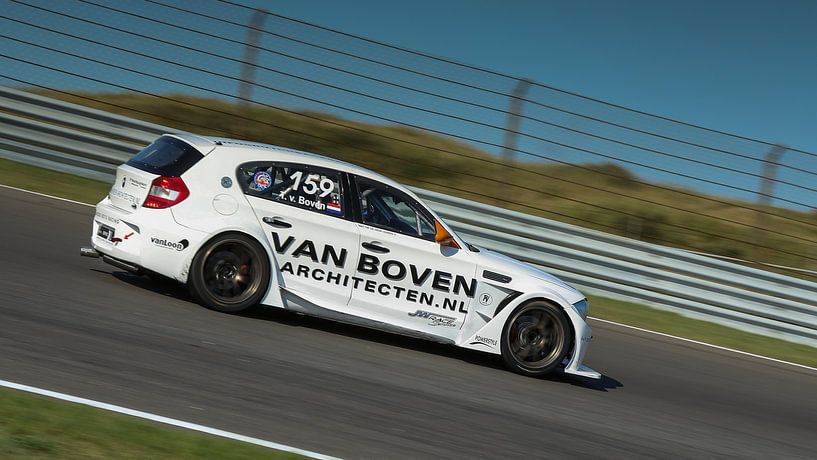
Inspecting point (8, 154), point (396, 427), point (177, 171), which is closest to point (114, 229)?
point (177, 171)

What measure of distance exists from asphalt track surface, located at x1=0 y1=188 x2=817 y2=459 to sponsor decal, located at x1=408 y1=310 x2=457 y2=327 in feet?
1.12

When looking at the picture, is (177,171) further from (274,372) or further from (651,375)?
(651,375)

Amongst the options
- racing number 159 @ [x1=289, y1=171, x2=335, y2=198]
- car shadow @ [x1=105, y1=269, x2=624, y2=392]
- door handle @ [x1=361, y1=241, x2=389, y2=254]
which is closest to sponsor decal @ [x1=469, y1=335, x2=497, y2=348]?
car shadow @ [x1=105, y1=269, x2=624, y2=392]

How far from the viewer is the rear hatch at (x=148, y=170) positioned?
8.02 m

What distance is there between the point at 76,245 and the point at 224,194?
109 inches

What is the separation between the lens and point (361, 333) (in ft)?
28.7

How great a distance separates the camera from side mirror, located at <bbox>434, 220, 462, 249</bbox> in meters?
8.40

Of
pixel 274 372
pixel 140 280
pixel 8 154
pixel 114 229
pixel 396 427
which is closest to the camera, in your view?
pixel 396 427

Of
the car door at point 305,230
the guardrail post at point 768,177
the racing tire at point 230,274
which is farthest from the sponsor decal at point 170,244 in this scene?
the guardrail post at point 768,177

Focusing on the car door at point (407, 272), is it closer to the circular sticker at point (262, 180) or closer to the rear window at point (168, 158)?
the circular sticker at point (262, 180)

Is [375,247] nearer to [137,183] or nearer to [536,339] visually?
[536,339]

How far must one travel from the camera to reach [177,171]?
806 cm

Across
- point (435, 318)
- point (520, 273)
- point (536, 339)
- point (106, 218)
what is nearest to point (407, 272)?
point (435, 318)

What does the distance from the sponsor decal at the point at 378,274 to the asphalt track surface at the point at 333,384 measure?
0.52 m
